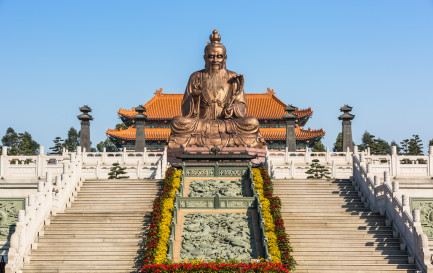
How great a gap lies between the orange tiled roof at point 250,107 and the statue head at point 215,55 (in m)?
12.4

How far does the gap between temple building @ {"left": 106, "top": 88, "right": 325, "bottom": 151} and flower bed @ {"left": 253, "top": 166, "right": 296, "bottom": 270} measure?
19.7 metres

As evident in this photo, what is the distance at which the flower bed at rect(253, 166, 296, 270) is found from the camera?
17.0 meters

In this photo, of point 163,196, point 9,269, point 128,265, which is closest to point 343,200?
point 163,196

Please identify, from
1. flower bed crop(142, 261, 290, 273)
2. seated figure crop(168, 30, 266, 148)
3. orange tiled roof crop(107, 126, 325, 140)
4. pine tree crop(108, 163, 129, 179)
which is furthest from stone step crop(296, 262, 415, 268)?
orange tiled roof crop(107, 126, 325, 140)

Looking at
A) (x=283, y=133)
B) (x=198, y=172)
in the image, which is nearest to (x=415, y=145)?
(x=283, y=133)

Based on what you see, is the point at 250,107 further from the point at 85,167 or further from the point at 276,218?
the point at 276,218

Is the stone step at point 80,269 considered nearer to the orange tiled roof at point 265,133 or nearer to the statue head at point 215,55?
the statue head at point 215,55

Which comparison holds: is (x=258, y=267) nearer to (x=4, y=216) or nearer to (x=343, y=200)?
(x=343, y=200)

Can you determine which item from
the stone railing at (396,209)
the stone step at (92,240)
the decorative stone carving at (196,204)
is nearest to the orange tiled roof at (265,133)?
the stone railing at (396,209)

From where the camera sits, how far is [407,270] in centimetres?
1723

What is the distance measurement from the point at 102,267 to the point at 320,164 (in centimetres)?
1359

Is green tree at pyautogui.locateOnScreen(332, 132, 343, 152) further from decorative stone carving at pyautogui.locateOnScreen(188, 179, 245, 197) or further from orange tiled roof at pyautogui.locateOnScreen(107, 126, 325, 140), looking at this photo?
decorative stone carving at pyautogui.locateOnScreen(188, 179, 245, 197)

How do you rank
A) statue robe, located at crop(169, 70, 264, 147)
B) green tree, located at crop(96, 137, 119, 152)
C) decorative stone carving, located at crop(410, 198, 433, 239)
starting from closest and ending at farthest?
decorative stone carving, located at crop(410, 198, 433, 239) → statue robe, located at crop(169, 70, 264, 147) → green tree, located at crop(96, 137, 119, 152)

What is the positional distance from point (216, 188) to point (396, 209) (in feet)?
19.1
